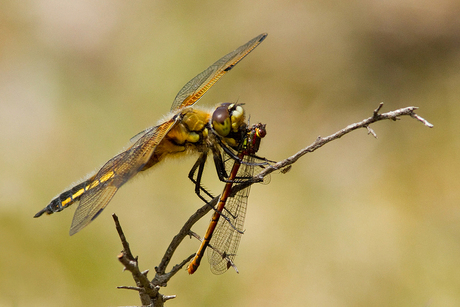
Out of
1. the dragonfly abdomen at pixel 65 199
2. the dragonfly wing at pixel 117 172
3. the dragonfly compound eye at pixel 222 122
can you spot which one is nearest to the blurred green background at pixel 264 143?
the dragonfly abdomen at pixel 65 199

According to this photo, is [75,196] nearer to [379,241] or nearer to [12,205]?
[12,205]

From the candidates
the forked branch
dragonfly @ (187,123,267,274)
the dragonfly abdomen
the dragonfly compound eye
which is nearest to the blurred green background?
the dragonfly abdomen

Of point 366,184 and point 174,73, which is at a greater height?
point 174,73

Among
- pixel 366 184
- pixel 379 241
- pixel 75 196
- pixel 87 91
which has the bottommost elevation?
pixel 379 241

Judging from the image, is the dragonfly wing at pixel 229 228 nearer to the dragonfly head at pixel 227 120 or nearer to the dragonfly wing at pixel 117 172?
the dragonfly head at pixel 227 120

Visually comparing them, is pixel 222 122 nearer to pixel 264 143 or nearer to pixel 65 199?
pixel 65 199

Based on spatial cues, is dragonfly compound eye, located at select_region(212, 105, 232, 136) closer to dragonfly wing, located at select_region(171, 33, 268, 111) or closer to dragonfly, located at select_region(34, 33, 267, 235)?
dragonfly, located at select_region(34, 33, 267, 235)

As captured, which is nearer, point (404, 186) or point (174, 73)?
point (404, 186)

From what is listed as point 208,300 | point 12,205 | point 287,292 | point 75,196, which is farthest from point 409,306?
point 12,205

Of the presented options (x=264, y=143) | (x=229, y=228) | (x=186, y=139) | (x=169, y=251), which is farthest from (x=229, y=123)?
(x=264, y=143)
